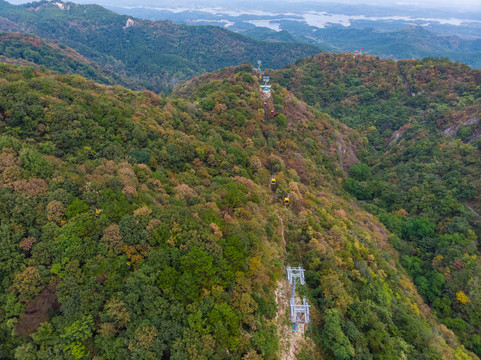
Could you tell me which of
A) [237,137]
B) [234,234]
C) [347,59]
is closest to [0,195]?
[234,234]

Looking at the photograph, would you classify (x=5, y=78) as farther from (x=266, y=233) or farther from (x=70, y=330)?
(x=266, y=233)

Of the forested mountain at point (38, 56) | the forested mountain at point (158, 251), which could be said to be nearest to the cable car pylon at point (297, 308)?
the forested mountain at point (158, 251)

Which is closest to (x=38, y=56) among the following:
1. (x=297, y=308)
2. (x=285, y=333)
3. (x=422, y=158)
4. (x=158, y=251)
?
(x=158, y=251)

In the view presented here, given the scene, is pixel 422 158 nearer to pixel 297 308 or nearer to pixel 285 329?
pixel 297 308

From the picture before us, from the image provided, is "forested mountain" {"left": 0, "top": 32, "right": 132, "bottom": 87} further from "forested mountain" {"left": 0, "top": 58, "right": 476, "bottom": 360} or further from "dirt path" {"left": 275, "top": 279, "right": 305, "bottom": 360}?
"dirt path" {"left": 275, "top": 279, "right": 305, "bottom": 360}

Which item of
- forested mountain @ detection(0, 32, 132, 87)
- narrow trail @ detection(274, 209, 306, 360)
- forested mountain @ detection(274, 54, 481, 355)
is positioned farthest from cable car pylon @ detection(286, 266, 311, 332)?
forested mountain @ detection(0, 32, 132, 87)

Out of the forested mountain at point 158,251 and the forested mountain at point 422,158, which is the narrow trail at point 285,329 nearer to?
the forested mountain at point 158,251
